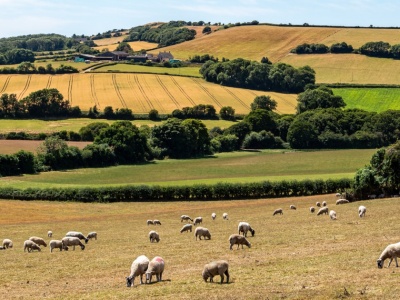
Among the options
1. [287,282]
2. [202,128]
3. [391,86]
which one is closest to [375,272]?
[287,282]

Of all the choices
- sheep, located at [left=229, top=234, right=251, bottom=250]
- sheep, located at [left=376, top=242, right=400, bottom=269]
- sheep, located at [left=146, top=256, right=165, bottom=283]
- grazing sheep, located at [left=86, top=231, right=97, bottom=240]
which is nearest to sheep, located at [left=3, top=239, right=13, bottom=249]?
grazing sheep, located at [left=86, top=231, right=97, bottom=240]

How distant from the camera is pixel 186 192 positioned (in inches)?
3253

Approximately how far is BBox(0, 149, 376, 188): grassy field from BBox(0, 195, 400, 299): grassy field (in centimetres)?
3158

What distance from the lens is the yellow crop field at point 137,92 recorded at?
16700 cm

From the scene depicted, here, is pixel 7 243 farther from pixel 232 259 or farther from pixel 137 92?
pixel 137 92

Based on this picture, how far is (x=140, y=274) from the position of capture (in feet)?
93.4

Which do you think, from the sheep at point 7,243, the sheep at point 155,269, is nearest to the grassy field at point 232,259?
the sheep at point 155,269

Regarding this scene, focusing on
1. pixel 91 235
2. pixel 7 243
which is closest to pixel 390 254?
pixel 91 235

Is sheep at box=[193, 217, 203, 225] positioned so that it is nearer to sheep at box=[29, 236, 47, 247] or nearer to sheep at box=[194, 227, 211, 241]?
sheep at box=[194, 227, 211, 241]

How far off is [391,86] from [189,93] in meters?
59.6

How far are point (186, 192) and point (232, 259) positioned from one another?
162ft

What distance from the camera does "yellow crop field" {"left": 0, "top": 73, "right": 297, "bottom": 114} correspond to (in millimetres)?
167000

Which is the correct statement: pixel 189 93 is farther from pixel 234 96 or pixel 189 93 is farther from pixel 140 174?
pixel 140 174

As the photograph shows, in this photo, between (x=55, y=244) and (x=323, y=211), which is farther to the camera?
(x=323, y=211)
